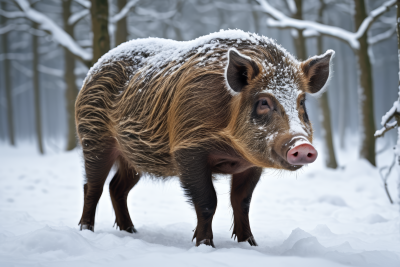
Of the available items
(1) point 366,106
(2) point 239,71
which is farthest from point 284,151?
(1) point 366,106

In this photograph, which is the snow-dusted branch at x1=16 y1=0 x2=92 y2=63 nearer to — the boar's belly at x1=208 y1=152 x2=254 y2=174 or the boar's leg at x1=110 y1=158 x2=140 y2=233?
the boar's leg at x1=110 y1=158 x2=140 y2=233

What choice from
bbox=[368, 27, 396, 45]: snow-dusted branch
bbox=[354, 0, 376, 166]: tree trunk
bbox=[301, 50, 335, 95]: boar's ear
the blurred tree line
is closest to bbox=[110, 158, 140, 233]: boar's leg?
bbox=[301, 50, 335, 95]: boar's ear

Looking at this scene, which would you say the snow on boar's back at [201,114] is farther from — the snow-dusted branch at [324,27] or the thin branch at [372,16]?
the snow-dusted branch at [324,27]

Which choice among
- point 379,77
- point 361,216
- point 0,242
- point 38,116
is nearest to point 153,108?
point 0,242

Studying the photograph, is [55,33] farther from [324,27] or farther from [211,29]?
[211,29]

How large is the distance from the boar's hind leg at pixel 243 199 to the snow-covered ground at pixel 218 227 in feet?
0.43

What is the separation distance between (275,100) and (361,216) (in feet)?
8.35

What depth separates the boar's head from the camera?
102 inches

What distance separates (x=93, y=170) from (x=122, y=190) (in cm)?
44

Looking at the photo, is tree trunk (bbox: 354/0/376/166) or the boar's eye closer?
the boar's eye

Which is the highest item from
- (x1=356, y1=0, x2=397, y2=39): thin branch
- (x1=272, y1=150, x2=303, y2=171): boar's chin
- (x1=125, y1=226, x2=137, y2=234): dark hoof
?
(x1=356, y1=0, x2=397, y2=39): thin branch

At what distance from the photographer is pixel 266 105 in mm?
2736

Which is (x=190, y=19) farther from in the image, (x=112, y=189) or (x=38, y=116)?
(x=112, y=189)

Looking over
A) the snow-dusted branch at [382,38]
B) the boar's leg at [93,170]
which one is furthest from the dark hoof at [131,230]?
the snow-dusted branch at [382,38]
